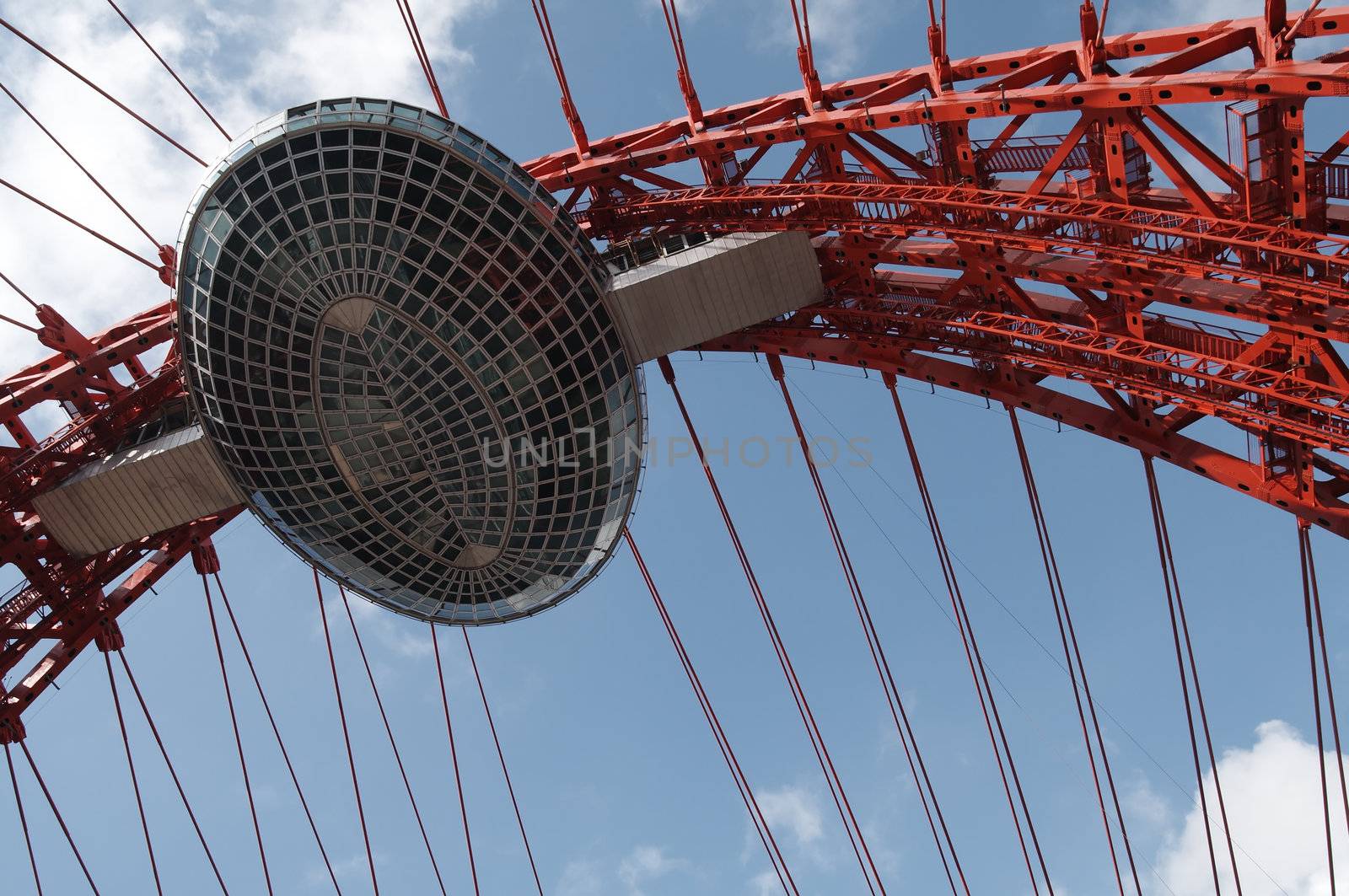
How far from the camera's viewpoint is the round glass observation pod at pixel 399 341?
1232 inches

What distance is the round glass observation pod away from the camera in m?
31.3

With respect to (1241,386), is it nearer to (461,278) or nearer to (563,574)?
(461,278)

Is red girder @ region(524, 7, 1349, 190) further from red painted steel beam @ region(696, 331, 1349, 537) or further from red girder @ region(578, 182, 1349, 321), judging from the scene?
red painted steel beam @ region(696, 331, 1349, 537)

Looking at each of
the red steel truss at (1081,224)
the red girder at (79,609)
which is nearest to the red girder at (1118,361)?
the red steel truss at (1081,224)

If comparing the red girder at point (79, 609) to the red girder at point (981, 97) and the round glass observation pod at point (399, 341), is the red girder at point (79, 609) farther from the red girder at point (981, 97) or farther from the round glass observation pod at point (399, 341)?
the red girder at point (981, 97)

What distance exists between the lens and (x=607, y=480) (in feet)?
121

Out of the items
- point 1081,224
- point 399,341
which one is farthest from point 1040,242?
point 399,341

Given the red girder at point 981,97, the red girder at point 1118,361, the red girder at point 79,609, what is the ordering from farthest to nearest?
the red girder at point 79,609
the red girder at point 1118,361
the red girder at point 981,97

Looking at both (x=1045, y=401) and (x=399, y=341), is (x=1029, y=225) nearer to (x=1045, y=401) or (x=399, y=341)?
(x=1045, y=401)

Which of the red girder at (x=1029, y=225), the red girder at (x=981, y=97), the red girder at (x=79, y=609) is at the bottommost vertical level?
the red girder at (x=79, y=609)

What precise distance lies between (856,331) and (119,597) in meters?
26.8

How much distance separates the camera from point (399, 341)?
32844mm

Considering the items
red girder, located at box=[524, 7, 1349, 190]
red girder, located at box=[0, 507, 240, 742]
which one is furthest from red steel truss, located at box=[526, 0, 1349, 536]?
red girder, located at box=[0, 507, 240, 742]

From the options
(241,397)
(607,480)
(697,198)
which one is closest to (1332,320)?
(697,198)
